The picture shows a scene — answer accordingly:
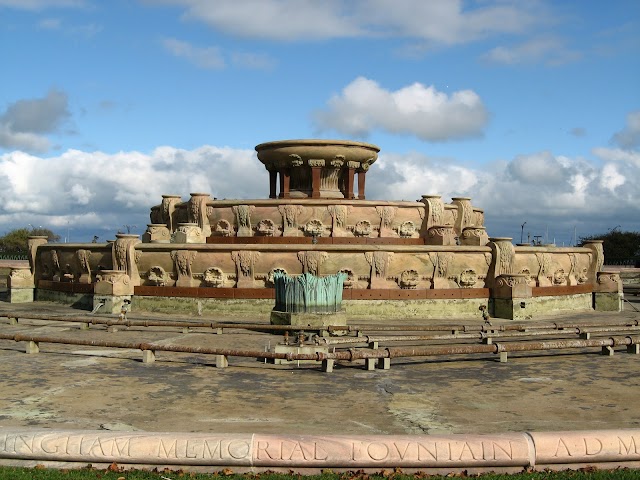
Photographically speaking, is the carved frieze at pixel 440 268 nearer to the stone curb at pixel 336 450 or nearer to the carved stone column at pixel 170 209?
the carved stone column at pixel 170 209

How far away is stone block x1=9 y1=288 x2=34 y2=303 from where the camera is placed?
25000 mm

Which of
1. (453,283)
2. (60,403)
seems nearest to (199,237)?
(453,283)

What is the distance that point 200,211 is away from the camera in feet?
86.0

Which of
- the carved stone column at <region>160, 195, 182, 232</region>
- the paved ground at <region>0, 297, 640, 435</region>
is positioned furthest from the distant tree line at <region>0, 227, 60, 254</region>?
the paved ground at <region>0, 297, 640, 435</region>

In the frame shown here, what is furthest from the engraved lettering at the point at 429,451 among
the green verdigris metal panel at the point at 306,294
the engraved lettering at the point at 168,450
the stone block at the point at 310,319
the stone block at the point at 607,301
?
the stone block at the point at 607,301

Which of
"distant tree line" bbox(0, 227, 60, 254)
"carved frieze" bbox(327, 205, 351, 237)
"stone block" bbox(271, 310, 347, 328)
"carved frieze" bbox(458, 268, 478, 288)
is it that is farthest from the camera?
"distant tree line" bbox(0, 227, 60, 254)

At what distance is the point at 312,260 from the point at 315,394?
12.0 metres

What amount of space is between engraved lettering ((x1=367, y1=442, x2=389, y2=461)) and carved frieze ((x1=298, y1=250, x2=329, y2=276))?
15153 mm

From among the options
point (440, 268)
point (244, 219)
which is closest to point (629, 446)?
point (440, 268)

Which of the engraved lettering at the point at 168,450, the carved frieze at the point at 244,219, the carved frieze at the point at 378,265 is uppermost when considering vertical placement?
the carved frieze at the point at 244,219

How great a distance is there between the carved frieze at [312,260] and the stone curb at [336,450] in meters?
15.1

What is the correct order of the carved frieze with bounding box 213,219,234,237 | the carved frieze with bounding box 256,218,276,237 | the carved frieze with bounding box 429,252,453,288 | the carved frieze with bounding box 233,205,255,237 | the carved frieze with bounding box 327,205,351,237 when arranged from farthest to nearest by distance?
the carved frieze with bounding box 213,219,234,237 < the carved frieze with bounding box 233,205,255,237 < the carved frieze with bounding box 256,218,276,237 < the carved frieze with bounding box 327,205,351,237 < the carved frieze with bounding box 429,252,453,288

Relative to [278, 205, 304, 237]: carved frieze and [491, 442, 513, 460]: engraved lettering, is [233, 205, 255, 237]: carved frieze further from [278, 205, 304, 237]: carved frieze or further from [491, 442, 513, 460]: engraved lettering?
[491, 442, 513, 460]: engraved lettering

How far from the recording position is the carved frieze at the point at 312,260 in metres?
21.3
